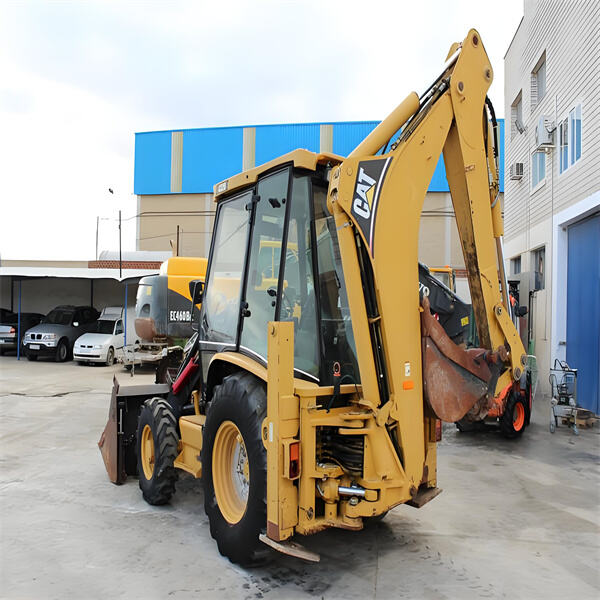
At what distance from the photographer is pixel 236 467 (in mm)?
3996

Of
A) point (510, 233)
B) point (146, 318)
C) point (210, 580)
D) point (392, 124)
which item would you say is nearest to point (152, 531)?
point (210, 580)

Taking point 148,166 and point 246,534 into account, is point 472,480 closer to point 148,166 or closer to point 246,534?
point 246,534

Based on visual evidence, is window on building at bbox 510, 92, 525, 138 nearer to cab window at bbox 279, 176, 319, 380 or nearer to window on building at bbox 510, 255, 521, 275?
window on building at bbox 510, 255, 521, 275

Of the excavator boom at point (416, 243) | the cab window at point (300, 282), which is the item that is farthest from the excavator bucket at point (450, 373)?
the cab window at point (300, 282)

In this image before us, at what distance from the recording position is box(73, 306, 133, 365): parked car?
17.5 metres

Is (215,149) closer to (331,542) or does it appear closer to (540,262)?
(540,262)

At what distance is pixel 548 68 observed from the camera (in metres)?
12.0

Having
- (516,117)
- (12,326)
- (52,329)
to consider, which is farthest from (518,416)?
(12,326)

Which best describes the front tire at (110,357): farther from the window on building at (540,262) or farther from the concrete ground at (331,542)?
the window on building at (540,262)

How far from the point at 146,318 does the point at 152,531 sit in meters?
5.85

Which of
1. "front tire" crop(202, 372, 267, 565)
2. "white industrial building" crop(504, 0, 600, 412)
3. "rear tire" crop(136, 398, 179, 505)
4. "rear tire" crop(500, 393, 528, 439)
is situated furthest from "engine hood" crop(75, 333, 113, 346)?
"front tire" crop(202, 372, 267, 565)

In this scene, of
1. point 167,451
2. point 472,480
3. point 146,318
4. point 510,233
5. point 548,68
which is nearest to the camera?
point 167,451

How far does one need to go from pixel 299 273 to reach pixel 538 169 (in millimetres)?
10987

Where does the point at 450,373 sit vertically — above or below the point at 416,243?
below
